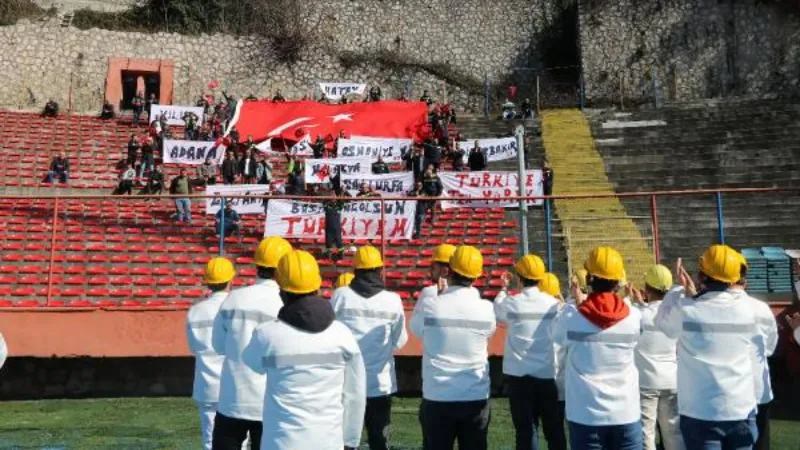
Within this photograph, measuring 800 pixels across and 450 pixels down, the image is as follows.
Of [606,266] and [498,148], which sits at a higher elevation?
[498,148]

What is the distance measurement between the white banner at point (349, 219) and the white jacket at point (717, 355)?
20.3ft

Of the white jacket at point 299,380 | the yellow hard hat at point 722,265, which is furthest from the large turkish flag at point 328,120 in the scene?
the white jacket at point 299,380

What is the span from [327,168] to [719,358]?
13.2 meters

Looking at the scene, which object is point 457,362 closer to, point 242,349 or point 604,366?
point 604,366

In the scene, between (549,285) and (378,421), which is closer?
(378,421)

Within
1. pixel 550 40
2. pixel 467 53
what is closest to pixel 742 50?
pixel 550 40

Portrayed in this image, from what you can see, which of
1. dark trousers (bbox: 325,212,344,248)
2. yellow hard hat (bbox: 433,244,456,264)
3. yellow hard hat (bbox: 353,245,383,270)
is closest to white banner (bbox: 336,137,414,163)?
dark trousers (bbox: 325,212,344,248)

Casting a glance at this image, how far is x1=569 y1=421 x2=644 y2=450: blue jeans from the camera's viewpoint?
409 centimetres

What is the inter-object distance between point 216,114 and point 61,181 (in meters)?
6.74

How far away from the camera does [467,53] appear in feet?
107

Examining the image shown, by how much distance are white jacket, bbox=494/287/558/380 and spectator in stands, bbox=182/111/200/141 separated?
1800 centimetres

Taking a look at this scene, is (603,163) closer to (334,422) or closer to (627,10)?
(627,10)

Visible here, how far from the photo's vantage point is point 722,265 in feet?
A: 13.3

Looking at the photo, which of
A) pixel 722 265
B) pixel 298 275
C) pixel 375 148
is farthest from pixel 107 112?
pixel 722 265
